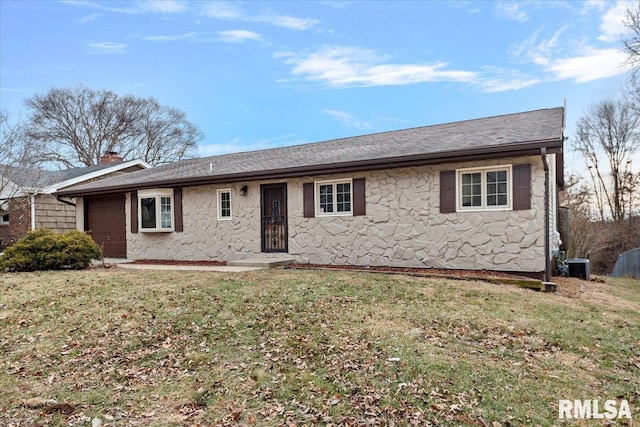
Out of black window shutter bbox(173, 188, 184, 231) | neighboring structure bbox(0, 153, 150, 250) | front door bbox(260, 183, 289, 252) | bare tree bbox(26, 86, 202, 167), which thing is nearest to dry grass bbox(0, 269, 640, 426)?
front door bbox(260, 183, 289, 252)

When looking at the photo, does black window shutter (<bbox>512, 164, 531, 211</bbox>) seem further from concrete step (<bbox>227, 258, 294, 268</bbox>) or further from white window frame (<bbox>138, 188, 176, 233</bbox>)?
white window frame (<bbox>138, 188, 176, 233</bbox>)

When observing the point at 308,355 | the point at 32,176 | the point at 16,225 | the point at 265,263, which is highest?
the point at 32,176

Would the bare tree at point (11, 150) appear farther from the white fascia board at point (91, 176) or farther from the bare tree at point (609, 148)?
the bare tree at point (609, 148)

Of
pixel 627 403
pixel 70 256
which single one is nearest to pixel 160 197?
pixel 70 256

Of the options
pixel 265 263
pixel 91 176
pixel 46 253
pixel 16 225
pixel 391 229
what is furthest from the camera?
pixel 91 176

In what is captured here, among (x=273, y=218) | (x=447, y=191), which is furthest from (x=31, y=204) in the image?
(x=447, y=191)

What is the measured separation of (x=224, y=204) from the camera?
11.4 meters

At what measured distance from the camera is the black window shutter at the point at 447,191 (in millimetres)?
8266

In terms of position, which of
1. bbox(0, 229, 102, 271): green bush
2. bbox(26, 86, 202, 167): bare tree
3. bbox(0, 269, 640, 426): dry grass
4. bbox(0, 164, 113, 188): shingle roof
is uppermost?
bbox(26, 86, 202, 167): bare tree

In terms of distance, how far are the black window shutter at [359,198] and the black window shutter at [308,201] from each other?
1128mm

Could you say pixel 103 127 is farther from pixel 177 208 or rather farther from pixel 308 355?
pixel 308 355

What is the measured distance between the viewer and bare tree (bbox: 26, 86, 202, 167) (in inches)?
1094

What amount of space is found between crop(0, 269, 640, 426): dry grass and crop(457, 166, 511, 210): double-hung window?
1.93 meters

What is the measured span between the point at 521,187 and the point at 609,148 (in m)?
17.5
